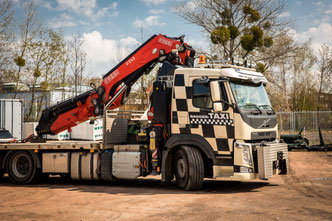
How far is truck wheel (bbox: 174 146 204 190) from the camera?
8867 millimetres

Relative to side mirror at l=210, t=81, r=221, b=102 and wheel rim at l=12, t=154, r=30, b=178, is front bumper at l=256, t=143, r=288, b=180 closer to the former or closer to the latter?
side mirror at l=210, t=81, r=221, b=102

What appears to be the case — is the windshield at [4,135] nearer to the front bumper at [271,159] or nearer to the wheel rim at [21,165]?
the wheel rim at [21,165]

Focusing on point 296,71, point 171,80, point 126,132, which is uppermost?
point 296,71

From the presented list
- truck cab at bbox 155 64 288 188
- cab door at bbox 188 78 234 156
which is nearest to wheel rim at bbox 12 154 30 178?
truck cab at bbox 155 64 288 188

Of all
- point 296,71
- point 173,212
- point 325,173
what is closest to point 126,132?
point 173,212

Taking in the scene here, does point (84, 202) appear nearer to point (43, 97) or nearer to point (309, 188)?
point (309, 188)

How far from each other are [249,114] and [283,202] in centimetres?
226

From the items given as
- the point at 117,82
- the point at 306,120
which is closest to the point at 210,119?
the point at 117,82

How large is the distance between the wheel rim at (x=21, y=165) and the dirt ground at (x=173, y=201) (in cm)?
66

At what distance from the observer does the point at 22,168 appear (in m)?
12.0

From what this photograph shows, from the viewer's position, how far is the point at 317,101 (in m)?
37.9

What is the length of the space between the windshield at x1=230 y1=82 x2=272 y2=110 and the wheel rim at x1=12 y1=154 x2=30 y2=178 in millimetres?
7207

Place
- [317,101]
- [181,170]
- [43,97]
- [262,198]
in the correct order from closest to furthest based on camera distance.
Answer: [262,198] < [181,170] < [43,97] < [317,101]

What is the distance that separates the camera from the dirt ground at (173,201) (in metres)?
6.51
